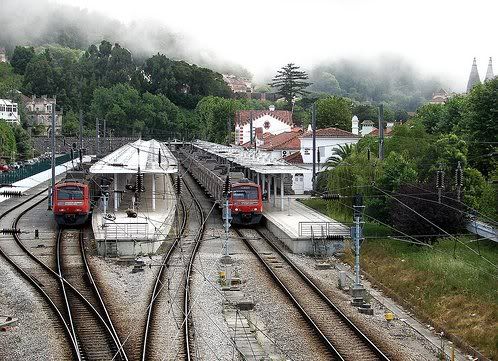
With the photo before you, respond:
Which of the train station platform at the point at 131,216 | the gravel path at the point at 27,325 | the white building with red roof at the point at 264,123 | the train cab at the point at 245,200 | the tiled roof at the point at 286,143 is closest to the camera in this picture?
the gravel path at the point at 27,325

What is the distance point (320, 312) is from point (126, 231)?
12.9 meters

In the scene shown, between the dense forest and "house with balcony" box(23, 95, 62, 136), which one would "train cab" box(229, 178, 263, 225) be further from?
"house with balcony" box(23, 95, 62, 136)

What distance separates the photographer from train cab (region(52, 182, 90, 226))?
121ft

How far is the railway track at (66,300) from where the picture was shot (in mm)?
18219

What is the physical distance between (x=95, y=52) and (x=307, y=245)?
6505 inches

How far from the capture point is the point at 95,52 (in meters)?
189

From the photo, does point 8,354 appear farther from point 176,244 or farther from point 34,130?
point 34,130

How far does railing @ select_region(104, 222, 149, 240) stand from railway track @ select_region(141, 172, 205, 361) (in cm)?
138

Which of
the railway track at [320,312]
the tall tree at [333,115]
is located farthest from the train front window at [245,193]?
the tall tree at [333,115]

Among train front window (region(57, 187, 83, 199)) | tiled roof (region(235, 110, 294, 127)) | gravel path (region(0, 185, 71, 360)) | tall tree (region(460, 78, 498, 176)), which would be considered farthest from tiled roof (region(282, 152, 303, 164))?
tiled roof (region(235, 110, 294, 127))

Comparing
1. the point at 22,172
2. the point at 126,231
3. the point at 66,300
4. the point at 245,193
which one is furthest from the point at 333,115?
the point at 66,300

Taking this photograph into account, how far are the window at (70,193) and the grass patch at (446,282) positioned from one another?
13233mm

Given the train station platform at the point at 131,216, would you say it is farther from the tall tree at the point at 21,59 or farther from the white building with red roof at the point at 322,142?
the tall tree at the point at 21,59

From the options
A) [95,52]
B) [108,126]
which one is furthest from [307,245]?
[95,52]
